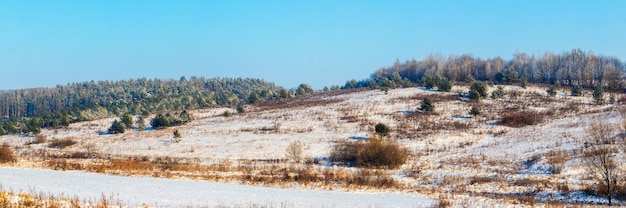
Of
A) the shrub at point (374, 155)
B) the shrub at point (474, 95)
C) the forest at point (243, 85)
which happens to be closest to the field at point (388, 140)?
the shrub at point (374, 155)

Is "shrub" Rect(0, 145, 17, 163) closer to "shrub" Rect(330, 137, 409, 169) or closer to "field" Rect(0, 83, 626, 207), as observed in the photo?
"field" Rect(0, 83, 626, 207)

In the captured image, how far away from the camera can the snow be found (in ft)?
50.6

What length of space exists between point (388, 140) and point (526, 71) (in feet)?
301

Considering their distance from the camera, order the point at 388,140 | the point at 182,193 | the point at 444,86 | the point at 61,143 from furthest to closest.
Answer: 1. the point at 444,86
2. the point at 61,143
3. the point at 388,140
4. the point at 182,193

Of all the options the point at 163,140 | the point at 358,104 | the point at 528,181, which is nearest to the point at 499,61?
the point at 358,104

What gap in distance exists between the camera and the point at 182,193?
17031mm

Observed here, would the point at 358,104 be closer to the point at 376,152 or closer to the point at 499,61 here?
the point at 376,152

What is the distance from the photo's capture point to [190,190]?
1795cm

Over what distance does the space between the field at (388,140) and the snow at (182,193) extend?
0.43 metres

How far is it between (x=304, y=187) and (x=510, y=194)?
871 cm

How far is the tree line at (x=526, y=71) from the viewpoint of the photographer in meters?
92.2

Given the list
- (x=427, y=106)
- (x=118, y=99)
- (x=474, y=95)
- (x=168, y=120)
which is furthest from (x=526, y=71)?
(x=118, y=99)

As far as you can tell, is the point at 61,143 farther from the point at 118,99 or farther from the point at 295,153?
the point at 118,99

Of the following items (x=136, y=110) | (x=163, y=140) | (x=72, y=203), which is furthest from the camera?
(x=136, y=110)
